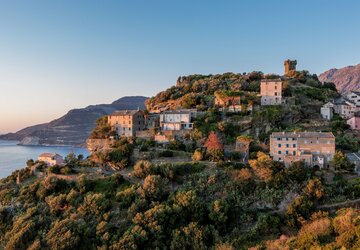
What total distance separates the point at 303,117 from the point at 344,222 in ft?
82.8

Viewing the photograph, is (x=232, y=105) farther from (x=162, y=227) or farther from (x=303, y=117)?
(x=162, y=227)

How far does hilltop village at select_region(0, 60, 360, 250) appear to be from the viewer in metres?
25.3

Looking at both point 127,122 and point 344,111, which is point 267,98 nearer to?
point 344,111

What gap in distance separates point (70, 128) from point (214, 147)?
425ft

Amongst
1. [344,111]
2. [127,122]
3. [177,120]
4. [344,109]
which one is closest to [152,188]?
[177,120]

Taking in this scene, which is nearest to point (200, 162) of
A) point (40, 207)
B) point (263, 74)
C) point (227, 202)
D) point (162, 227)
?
point (227, 202)

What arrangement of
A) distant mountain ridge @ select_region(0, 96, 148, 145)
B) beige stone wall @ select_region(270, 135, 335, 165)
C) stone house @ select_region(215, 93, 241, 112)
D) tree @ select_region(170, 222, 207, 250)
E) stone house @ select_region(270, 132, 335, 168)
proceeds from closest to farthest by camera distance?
tree @ select_region(170, 222, 207, 250) < stone house @ select_region(270, 132, 335, 168) < beige stone wall @ select_region(270, 135, 335, 165) < stone house @ select_region(215, 93, 241, 112) < distant mountain ridge @ select_region(0, 96, 148, 145)

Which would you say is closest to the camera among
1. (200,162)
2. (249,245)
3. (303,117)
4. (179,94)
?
(249,245)

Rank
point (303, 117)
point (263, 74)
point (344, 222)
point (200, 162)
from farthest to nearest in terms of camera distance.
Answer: point (263, 74)
point (303, 117)
point (200, 162)
point (344, 222)

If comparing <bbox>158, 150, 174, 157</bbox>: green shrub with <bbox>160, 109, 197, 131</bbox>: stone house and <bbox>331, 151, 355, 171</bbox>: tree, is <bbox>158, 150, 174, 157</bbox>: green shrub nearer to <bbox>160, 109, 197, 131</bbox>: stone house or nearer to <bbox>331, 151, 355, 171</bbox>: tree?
<bbox>160, 109, 197, 131</bbox>: stone house

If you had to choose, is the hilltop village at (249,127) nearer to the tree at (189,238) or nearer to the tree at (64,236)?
the tree at (189,238)

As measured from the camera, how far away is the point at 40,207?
31234 millimetres

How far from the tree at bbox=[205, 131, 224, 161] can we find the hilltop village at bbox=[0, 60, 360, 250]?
0.12 m

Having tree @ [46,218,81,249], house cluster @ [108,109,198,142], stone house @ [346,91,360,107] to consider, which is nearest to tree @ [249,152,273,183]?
house cluster @ [108,109,198,142]
